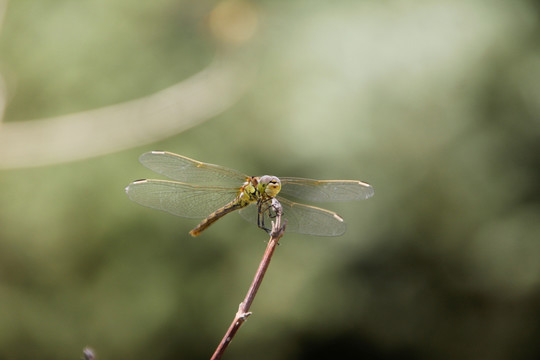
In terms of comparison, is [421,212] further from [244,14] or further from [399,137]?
[244,14]

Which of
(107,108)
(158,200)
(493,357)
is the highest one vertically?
(107,108)

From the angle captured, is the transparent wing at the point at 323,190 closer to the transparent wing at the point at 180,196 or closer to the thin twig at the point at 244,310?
the transparent wing at the point at 180,196

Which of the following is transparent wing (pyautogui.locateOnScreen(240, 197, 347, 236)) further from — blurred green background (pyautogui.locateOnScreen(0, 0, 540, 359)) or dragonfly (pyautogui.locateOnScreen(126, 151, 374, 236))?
blurred green background (pyautogui.locateOnScreen(0, 0, 540, 359))

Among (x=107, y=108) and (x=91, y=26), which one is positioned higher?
(x=91, y=26)

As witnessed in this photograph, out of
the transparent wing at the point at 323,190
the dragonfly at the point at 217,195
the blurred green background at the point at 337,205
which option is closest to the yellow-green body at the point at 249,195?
the dragonfly at the point at 217,195

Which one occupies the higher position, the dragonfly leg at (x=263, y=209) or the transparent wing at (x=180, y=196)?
the dragonfly leg at (x=263, y=209)

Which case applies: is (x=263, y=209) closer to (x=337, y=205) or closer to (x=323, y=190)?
(x=323, y=190)

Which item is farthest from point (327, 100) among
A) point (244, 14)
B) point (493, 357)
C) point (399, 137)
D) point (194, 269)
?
point (493, 357)

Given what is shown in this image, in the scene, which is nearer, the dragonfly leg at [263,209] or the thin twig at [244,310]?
the thin twig at [244,310]
